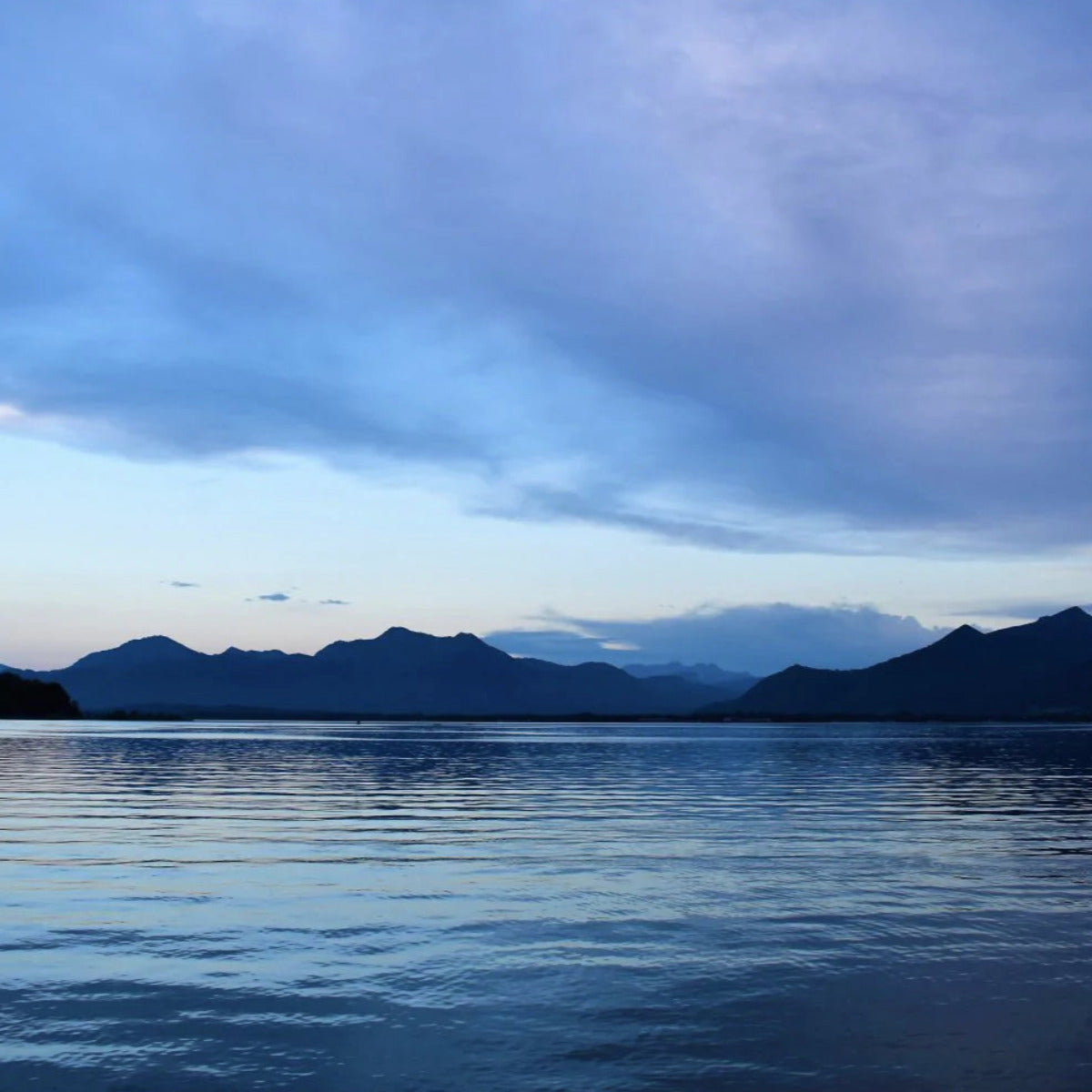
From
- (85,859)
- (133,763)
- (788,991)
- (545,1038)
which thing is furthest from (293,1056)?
(133,763)

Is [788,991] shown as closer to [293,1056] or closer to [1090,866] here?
[293,1056]

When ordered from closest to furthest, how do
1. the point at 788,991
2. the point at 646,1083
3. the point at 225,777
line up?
the point at 646,1083, the point at 788,991, the point at 225,777

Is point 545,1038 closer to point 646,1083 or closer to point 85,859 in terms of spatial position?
point 646,1083

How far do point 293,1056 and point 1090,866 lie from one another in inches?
1181

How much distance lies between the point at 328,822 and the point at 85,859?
1411cm

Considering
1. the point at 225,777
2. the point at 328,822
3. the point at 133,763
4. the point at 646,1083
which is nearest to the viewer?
the point at 646,1083

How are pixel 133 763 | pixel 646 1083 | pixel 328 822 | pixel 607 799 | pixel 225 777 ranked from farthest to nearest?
pixel 133 763, pixel 225 777, pixel 607 799, pixel 328 822, pixel 646 1083

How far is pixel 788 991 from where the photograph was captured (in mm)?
20609

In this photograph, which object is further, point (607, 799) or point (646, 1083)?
point (607, 799)

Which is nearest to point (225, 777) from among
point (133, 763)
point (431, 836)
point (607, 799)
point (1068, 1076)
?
point (133, 763)

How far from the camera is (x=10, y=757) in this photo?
4277 inches

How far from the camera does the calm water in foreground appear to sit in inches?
652

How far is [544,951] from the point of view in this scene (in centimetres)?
2386

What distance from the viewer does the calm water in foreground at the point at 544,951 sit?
16.6 m
